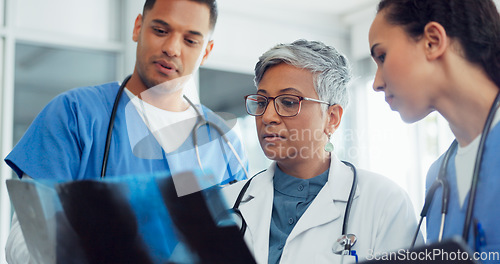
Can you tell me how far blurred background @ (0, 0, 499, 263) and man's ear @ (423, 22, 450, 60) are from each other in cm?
209

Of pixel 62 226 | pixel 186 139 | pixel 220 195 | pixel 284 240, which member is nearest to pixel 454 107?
pixel 220 195

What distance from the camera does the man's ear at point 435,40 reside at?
0.84 m

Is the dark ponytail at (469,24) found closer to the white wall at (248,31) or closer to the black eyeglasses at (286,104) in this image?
the black eyeglasses at (286,104)

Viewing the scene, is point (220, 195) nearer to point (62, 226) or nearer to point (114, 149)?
point (62, 226)

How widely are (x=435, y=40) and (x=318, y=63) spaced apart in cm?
54

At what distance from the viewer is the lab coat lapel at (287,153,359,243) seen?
1.22m

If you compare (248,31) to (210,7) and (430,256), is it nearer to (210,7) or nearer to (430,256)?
(210,7)

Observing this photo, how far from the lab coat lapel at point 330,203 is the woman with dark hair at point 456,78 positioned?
36 cm

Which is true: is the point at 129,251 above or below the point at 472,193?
below

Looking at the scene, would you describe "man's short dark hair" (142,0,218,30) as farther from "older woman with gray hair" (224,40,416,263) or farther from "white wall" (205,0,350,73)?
"white wall" (205,0,350,73)

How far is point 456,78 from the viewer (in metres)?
0.84

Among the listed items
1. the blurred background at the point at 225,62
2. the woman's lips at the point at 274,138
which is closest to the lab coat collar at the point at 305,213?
the woman's lips at the point at 274,138

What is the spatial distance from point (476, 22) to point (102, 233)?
28.8 inches

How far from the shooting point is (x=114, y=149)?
1.38 meters
